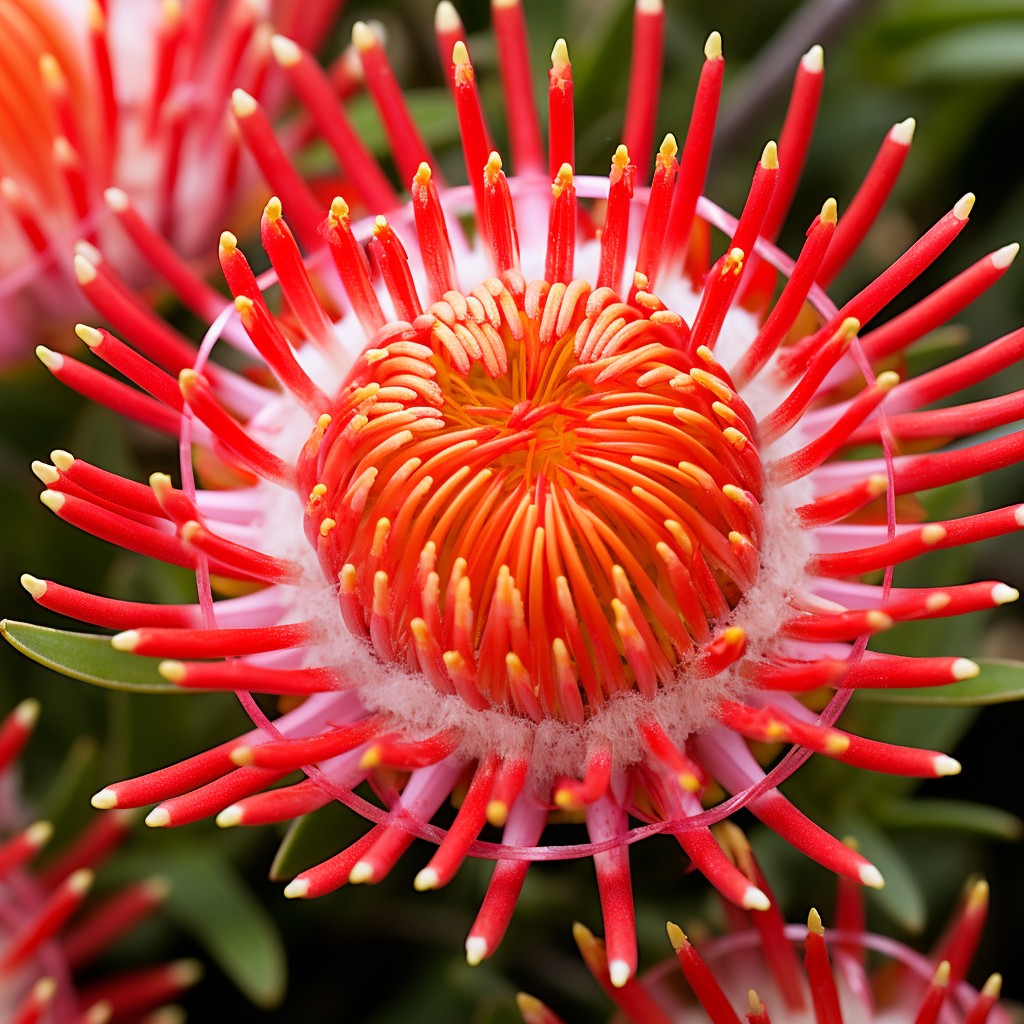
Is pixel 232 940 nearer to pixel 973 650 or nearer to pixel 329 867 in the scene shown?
pixel 329 867

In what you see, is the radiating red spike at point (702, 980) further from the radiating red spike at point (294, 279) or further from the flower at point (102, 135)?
the flower at point (102, 135)

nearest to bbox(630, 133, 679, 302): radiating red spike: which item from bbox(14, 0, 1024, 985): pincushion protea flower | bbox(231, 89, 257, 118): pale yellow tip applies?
bbox(14, 0, 1024, 985): pincushion protea flower

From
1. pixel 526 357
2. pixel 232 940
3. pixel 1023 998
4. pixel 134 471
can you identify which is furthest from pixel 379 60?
pixel 1023 998

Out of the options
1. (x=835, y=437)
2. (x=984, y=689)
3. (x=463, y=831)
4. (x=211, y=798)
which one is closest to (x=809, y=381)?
(x=835, y=437)

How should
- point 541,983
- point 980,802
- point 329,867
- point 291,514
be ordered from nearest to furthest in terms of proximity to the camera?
point 329,867, point 291,514, point 541,983, point 980,802

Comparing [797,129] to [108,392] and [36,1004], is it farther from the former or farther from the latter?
[36,1004]

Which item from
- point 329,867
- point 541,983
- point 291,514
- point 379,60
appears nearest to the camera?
point 329,867

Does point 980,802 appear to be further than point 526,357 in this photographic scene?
Yes
